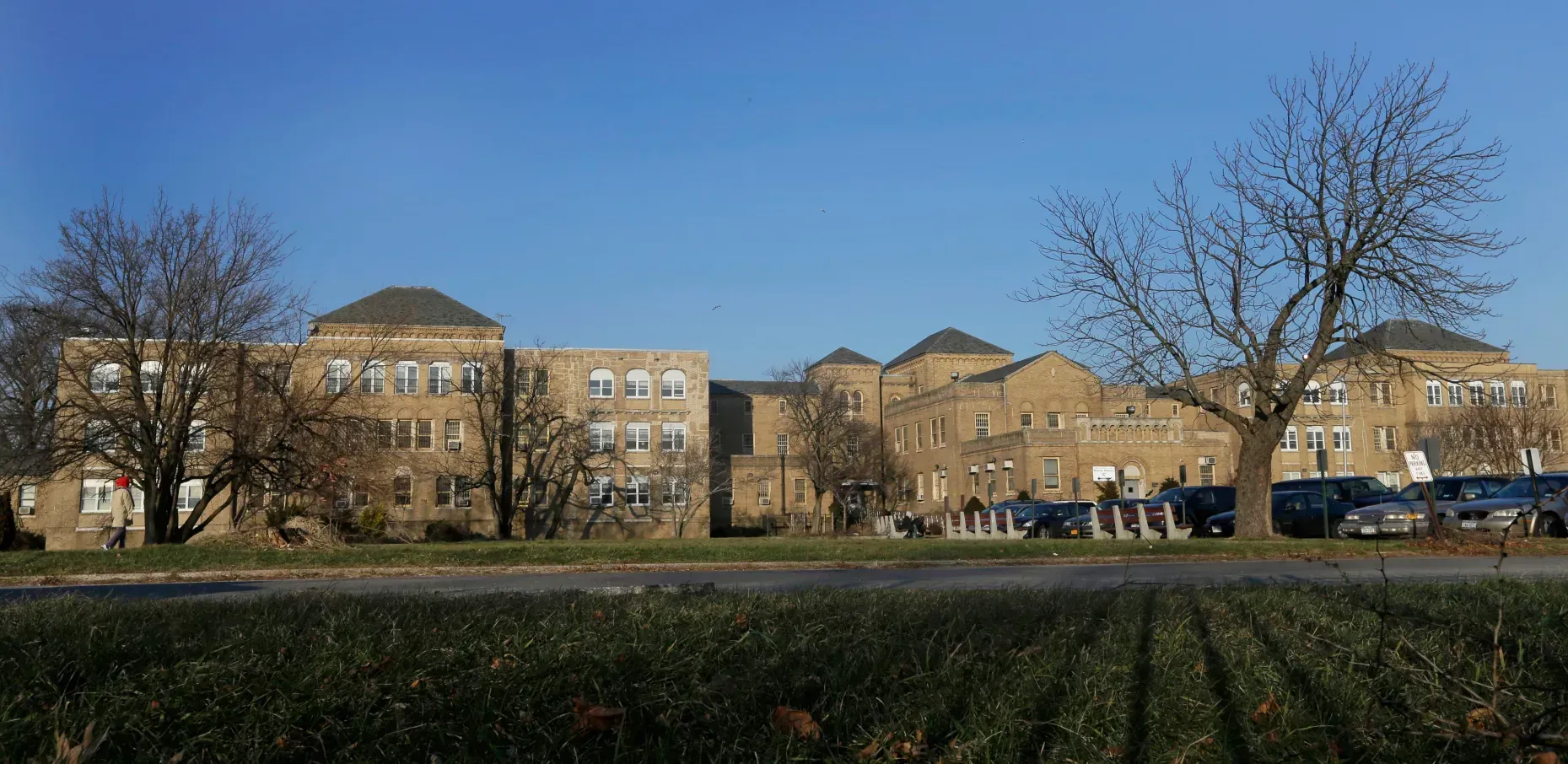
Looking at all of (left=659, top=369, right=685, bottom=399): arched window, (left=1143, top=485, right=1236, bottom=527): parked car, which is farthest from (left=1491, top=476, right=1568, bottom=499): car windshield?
(left=659, top=369, right=685, bottom=399): arched window

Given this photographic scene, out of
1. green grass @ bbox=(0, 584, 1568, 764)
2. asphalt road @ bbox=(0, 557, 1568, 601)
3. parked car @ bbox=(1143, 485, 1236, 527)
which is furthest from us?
parked car @ bbox=(1143, 485, 1236, 527)

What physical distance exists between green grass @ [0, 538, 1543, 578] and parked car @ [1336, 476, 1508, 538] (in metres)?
4.20

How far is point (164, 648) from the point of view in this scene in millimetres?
4926

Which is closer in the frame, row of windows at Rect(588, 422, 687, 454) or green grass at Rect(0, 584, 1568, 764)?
green grass at Rect(0, 584, 1568, 764)

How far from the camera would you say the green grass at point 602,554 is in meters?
18.7

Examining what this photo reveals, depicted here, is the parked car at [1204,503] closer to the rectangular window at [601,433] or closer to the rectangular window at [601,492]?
the rectangular window at [601,492]

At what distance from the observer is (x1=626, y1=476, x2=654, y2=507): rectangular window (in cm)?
6250

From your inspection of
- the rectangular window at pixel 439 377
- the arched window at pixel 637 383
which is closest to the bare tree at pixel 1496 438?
the arched window at pixel 637 383

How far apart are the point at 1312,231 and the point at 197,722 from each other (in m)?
24.2

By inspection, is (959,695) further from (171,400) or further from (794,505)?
(794,505)

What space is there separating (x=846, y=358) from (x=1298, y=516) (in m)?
61.2

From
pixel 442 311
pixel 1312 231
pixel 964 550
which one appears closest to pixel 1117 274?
pixel 1312 231

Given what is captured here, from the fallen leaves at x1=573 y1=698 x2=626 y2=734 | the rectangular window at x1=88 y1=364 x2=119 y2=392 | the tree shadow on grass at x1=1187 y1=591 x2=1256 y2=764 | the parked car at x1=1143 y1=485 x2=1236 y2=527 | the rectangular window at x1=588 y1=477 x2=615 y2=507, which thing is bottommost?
the tree shadow on grass at x1=1187 y1=591 x2=1256 y2=764

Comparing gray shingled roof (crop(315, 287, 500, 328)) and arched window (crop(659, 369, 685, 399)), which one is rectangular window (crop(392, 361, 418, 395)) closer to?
gray shingled roof (crop(315, 287, 500, 328))
